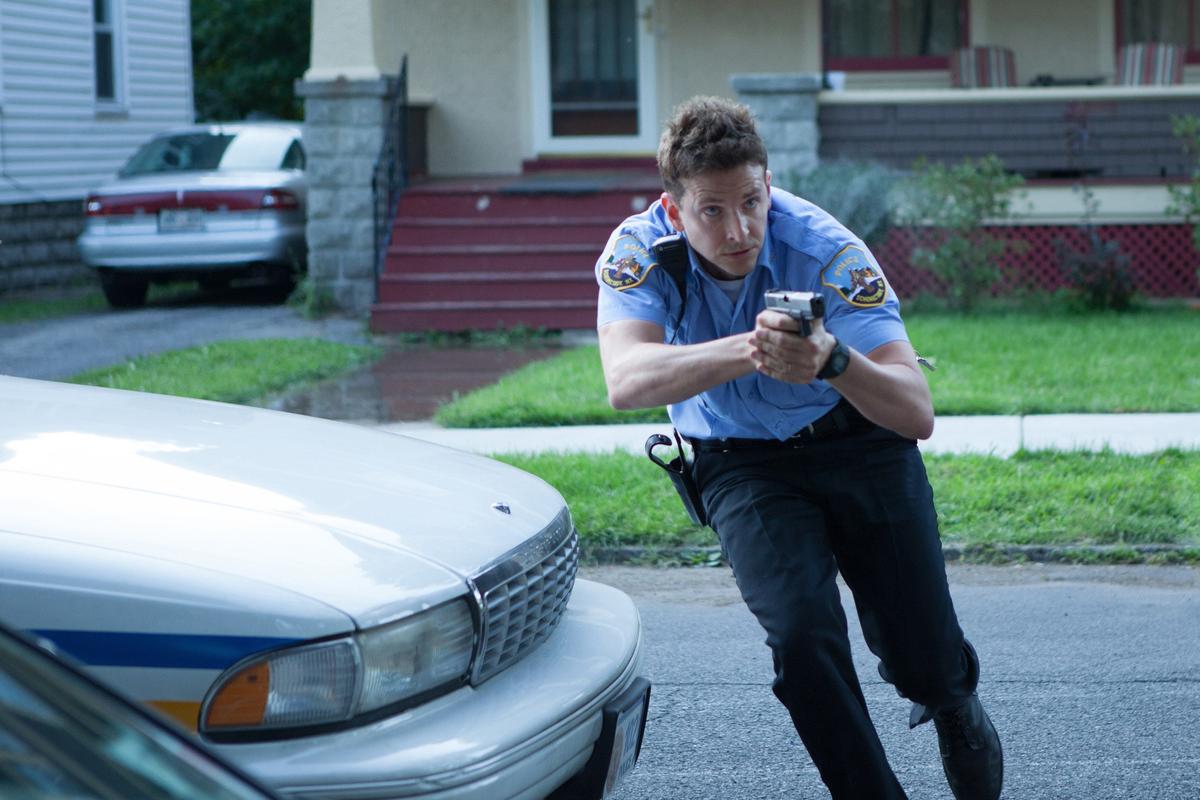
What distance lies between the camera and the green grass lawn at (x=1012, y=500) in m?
6.36

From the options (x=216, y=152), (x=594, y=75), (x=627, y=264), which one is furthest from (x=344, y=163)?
(x=627, y=264)

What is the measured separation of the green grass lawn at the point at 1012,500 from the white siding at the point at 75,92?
12067 millimetres

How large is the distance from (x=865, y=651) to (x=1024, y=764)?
1107mm

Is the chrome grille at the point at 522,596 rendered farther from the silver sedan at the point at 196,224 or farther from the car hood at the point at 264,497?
the silver sedan at the point at 196,224

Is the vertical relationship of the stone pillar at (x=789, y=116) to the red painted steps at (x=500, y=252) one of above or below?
above

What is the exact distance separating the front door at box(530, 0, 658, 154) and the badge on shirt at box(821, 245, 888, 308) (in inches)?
463

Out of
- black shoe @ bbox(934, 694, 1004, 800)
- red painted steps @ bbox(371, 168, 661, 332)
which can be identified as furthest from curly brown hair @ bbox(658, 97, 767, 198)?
red painted steps @ bbox(371, 168, 661, 332)

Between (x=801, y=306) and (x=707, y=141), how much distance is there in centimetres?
54

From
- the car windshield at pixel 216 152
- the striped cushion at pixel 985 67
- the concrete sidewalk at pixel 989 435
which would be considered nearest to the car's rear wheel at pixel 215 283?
the car windshield at pixel 216 152

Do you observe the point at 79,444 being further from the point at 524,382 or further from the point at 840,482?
the point at 524,382

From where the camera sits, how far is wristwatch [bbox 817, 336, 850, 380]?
3.01 metres

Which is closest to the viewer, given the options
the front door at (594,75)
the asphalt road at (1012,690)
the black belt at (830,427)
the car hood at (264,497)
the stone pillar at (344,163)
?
the car hood at (264,497)

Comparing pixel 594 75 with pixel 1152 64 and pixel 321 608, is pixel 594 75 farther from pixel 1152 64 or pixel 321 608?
pixel 321 608

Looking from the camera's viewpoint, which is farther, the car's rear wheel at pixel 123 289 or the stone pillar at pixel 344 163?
the car's rear wheel at pixel 123 289
